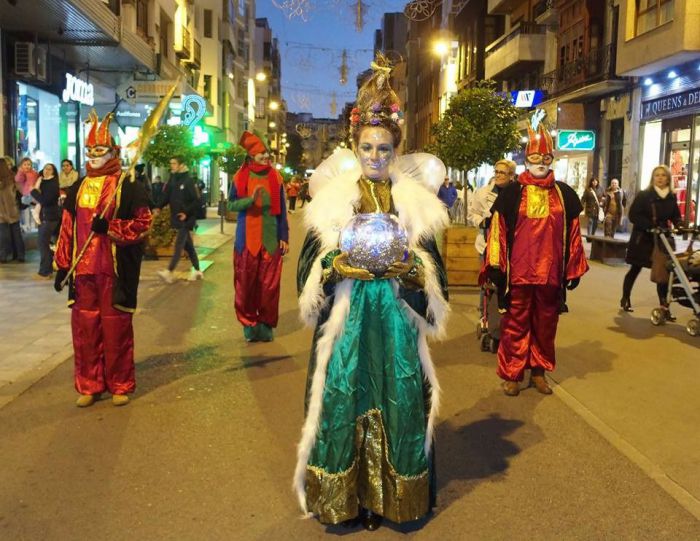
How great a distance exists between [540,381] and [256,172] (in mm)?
3569

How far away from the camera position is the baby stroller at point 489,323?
7561 millimetres

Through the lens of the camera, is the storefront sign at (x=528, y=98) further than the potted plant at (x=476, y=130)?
Yes

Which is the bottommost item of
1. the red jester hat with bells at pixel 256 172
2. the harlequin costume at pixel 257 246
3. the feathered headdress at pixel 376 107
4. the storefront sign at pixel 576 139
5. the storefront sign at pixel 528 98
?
the harlequin costume at pixel 257 246

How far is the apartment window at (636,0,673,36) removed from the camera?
64.1ft

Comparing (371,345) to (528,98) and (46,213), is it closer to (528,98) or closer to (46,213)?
(46,213)

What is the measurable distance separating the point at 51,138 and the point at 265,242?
13.5m

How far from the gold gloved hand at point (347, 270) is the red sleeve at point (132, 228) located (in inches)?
97.3

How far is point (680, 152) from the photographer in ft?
69.1

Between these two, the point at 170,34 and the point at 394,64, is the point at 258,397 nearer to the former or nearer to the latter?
the point at 394,64

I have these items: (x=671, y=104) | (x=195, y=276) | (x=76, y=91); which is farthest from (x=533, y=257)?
(x=671, y=104)

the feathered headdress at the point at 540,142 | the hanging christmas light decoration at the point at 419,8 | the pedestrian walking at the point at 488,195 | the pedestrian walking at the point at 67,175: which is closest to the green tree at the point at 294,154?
the hanging christmas light decoration at the point at 419,8

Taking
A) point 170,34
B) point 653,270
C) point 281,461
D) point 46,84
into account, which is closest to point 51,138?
point 46,84

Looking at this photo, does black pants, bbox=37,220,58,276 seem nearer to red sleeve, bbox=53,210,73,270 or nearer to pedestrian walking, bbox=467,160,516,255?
red sleeve, bbox=53,210,73,270

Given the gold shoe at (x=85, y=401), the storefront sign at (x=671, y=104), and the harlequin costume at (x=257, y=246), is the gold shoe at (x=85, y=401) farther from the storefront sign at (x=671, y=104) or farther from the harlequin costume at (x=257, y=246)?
the storefront sign at (x=671, y=104)
